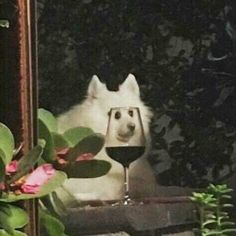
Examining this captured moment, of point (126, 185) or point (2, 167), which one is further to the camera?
point (126, 185)

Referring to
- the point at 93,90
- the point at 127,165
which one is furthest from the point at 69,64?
the point at 127,165

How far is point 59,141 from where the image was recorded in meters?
0.95

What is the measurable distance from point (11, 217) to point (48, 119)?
14cm

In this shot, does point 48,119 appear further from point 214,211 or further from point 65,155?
point 214,211

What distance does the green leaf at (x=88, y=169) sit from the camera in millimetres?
943

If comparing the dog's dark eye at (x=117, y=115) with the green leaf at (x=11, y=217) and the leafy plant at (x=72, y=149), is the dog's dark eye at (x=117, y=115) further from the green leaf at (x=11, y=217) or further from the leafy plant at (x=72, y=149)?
the green leaf at (x=11, y=217)

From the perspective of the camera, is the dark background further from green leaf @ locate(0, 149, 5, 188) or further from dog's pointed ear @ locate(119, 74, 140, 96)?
green leaf @ locate(0, 149, 5, 188)

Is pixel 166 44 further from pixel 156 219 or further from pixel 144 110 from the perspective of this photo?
pixel 156 219

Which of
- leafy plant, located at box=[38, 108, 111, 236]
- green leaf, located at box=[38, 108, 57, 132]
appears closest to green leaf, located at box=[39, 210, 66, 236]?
leafy plant, located at box=[38, 108, 111, 236]

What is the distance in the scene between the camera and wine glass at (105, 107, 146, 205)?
96cm

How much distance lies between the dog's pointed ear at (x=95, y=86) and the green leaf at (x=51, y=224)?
6.5 inches

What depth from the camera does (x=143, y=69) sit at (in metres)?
0.99

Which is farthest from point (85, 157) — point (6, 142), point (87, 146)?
point (6, 142)

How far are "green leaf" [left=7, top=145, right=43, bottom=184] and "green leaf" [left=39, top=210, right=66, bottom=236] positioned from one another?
2.7 inches
